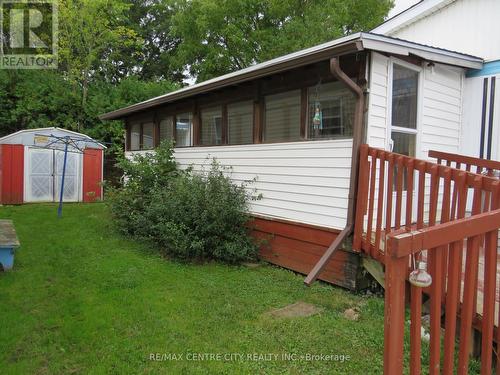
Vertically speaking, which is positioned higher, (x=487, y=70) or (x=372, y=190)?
(x=487, y=70)

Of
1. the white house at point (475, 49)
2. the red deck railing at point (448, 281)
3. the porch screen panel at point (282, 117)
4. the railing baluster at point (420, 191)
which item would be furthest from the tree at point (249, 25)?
the red deck railing at point (448, 281)

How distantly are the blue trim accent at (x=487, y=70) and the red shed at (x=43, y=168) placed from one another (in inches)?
388

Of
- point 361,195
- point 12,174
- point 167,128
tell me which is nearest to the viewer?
point 361,195

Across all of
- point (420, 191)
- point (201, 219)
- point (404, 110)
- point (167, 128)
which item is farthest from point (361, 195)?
point (167, 128)

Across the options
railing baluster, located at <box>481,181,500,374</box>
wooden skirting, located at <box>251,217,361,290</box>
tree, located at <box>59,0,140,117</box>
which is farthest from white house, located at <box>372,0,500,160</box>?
tree, located at <box>59,0,140,117</box>

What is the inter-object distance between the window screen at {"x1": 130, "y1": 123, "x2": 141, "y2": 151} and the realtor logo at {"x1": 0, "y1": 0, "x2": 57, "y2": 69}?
7.36 m

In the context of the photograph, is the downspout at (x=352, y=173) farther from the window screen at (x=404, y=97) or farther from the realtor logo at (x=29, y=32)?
the realtor logo at (x=29, y=32)

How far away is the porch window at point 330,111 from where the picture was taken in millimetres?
4742

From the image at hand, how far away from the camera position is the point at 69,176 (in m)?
12.9

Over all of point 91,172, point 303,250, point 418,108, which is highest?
point 418,108

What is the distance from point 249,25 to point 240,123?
13.7 m

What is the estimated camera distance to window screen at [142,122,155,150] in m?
9.84

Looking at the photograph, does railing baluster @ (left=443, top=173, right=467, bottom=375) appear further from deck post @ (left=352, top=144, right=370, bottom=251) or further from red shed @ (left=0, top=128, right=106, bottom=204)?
red shed @ (left=0, top=128, right=106, bottom=204)

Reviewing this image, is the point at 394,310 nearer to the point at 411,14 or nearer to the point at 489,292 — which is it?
the point at 489,292
